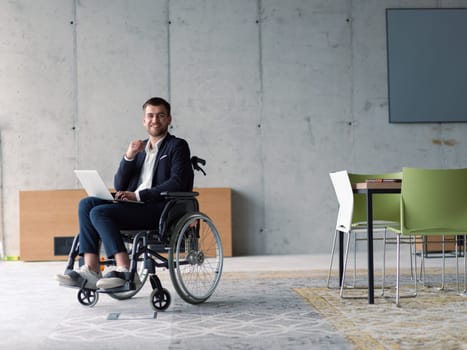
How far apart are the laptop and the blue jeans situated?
0.03m

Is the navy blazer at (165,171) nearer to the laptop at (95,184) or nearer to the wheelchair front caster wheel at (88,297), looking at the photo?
the laptop at (95,184)

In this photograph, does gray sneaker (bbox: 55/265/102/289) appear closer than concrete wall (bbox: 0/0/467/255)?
Yes

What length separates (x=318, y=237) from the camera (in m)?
6.90

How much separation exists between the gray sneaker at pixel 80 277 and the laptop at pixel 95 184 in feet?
1.23

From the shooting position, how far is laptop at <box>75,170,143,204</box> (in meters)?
3.28

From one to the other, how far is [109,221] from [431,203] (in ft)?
5.52

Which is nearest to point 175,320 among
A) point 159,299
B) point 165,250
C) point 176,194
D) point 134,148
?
point 159,299

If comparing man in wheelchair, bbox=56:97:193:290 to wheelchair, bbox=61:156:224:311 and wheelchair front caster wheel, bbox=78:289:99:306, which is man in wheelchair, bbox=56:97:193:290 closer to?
wheelchair, bbox=61:156:224:311

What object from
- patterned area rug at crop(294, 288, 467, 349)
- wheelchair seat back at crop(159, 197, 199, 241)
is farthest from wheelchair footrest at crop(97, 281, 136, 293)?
patterned area rug at crop(294, 288, 467, 349)

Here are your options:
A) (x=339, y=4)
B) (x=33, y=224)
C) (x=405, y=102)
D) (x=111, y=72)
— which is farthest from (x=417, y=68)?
(x=33, y=224)

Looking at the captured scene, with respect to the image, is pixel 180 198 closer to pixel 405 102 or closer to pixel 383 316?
pixel 383 316

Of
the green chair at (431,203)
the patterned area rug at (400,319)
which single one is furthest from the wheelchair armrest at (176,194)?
the green chair at (431,203)

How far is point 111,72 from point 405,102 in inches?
124

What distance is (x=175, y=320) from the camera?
299 centimetres
